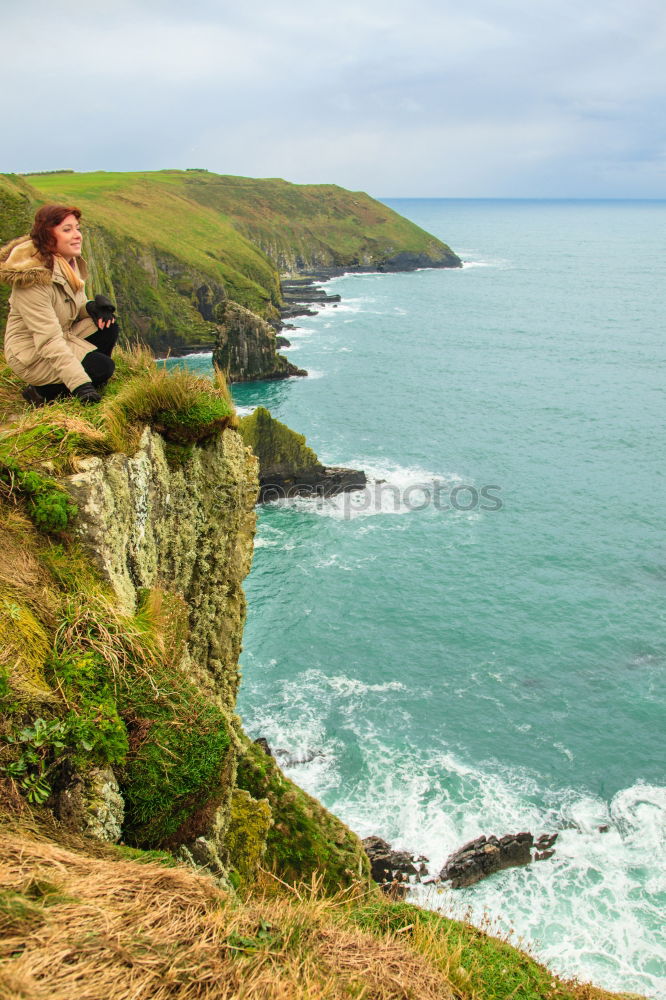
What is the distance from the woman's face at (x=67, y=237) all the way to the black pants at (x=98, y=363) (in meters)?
1.06

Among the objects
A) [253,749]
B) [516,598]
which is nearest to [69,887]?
[253,749]

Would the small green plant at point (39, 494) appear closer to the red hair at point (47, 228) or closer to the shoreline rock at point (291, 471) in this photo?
the red hair at point (47, 228)

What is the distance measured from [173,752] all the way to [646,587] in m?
33.7

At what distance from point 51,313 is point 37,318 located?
0.16 metres

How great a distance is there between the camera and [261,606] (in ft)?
109

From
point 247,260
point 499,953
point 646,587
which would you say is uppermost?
point 247,260

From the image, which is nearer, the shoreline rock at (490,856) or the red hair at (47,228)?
the red hair at (47,228)

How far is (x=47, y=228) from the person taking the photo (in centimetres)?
709

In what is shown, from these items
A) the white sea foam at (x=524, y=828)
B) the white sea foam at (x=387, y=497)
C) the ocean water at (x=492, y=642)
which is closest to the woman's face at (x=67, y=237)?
the ocean water at (x=492, y=642)

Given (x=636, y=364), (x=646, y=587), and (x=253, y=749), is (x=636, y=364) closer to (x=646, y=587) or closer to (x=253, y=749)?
(x=646, y=587)

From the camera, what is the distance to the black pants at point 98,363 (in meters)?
7.67

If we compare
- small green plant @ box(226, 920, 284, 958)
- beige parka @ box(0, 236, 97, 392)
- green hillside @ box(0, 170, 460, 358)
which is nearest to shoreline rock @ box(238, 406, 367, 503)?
green hillside @ box(0, 170, 460, 358)

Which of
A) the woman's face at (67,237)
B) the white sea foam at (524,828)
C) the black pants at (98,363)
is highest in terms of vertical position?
the woman's face at (67,237)

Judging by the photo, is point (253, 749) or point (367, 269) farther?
point (367, 269)
